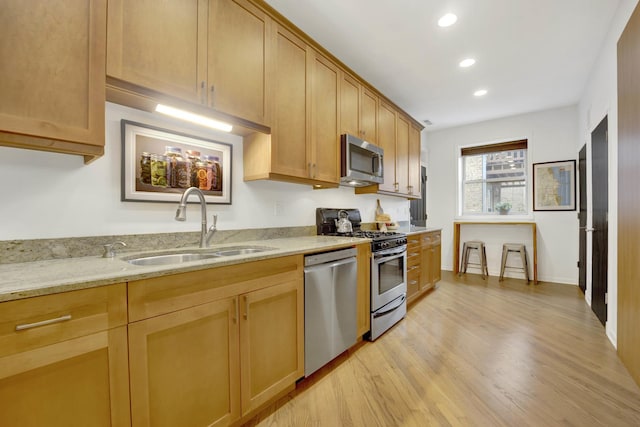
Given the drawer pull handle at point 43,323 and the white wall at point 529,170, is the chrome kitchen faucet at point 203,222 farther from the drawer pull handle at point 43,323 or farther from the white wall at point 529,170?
the white wall at point 529,170

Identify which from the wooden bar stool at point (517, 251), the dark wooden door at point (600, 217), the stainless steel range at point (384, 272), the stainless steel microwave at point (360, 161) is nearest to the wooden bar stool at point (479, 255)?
the wooden bar stool at point (517, 251)

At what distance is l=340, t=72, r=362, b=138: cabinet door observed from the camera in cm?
270

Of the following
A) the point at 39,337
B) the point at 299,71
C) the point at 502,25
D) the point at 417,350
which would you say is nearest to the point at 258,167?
the point at 299,71

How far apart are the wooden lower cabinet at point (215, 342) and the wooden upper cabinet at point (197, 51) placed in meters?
0.99

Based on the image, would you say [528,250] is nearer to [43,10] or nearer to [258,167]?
[258,167]

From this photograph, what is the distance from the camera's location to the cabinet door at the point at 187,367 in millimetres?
1083

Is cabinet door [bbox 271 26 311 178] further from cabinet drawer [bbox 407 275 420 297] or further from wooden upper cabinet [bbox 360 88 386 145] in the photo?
cabinet drawer [bbox 407 275 420 297]

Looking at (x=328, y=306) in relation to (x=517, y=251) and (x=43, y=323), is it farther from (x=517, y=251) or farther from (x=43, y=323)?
(x=517, y=251)

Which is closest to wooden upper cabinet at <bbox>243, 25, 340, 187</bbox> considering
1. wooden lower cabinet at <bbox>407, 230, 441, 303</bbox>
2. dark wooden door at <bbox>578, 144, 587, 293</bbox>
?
wooden lower cabinet at <bbox>407, 230, 441, 303</bbox>

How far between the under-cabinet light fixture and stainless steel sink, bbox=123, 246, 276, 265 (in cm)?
83

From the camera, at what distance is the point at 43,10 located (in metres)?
1.08

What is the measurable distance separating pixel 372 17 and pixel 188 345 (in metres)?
2.62

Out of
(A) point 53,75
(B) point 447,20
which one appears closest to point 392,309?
(B) point 447,20

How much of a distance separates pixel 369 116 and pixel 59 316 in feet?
9.74
